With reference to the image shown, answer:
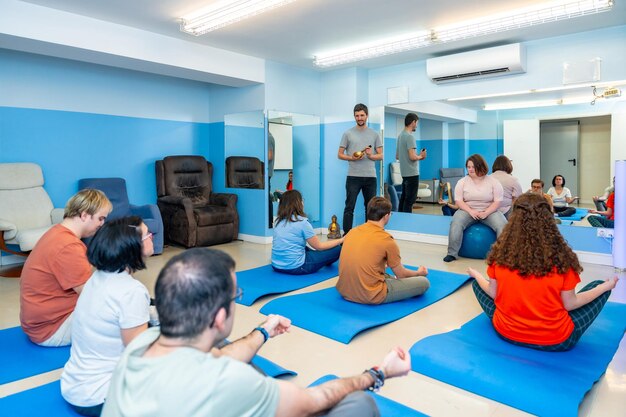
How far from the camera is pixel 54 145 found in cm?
539

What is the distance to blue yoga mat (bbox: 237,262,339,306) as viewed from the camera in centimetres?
377

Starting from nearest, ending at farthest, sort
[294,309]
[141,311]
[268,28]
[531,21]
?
1. [141,311]
2. [294,309]
3. [531,21]
4. [268,28]

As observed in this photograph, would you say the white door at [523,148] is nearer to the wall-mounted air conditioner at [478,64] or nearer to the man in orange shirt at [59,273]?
the wall-mounted air conditioner at [478,64]

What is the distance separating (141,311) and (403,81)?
17.7 ft

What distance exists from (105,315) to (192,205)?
427 centimetres

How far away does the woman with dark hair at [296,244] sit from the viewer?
162 inches

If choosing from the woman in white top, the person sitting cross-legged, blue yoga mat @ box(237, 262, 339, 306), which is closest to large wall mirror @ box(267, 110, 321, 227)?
blue yoga mat @ box(237, 262, 339, 306)

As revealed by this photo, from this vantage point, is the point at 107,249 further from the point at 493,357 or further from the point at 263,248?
the point at 263,248

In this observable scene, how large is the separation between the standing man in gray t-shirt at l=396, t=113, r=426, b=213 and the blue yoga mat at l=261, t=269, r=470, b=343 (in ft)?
8.62

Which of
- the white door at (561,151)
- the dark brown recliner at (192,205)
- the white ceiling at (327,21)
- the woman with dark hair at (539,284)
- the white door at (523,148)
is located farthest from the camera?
the dark brown recliner at (192,205)

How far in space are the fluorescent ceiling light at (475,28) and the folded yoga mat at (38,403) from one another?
4.05 metres

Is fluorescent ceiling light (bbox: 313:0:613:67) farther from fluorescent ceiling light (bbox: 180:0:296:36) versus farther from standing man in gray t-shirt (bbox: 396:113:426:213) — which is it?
fluorescent ceiling light (bbox: 180:0:296:36)

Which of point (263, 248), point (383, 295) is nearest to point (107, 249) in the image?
point (383, 295)

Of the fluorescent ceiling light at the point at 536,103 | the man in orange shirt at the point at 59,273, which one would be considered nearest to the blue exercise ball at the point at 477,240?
the fluorescent ceiling light at the point at 536,103
